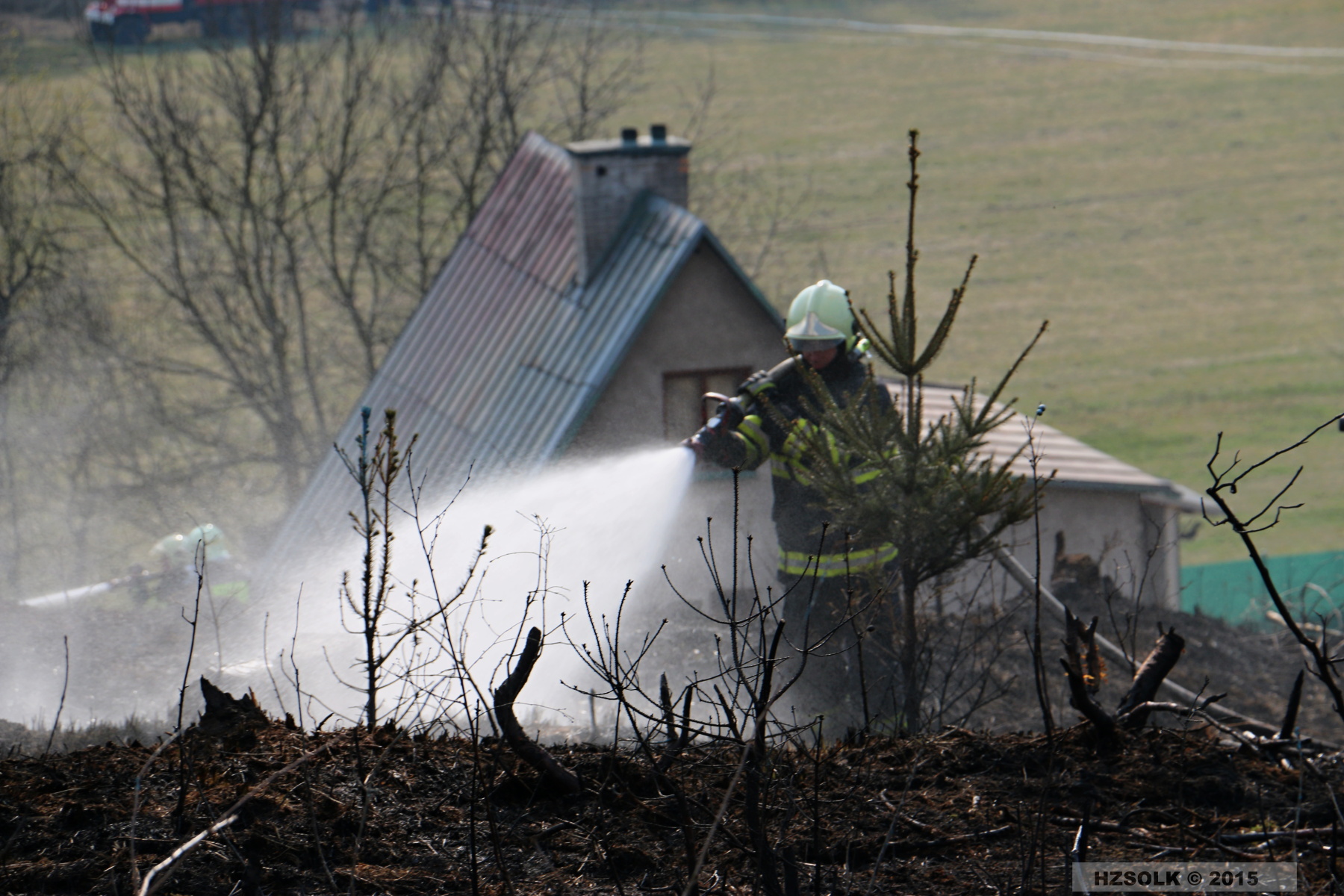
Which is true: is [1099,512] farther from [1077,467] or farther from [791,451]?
[791,451]

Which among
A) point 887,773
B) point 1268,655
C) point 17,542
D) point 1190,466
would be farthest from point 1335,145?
point 887,773

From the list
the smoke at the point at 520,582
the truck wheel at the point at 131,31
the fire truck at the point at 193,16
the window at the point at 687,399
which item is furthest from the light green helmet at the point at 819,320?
the truck wheel at the point at 131,31

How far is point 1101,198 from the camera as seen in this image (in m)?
45.6

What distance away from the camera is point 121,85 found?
2352cm

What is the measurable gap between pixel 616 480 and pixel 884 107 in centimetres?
4383

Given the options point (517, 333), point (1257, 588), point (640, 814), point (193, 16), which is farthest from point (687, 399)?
point (193, 16)

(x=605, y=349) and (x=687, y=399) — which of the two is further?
(x=687, y=399)

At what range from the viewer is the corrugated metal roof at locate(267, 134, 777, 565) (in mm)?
11023

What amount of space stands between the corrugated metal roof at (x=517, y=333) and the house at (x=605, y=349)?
0.8 inches

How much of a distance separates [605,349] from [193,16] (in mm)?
18361

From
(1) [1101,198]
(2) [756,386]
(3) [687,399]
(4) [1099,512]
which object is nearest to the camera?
(2) [756,386]

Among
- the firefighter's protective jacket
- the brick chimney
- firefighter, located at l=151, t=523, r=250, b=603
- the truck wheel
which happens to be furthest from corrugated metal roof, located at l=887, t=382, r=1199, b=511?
the truck wheel

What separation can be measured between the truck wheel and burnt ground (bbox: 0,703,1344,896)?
85.6ft

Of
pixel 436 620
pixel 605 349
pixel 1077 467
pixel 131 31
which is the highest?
pixel 131 31
